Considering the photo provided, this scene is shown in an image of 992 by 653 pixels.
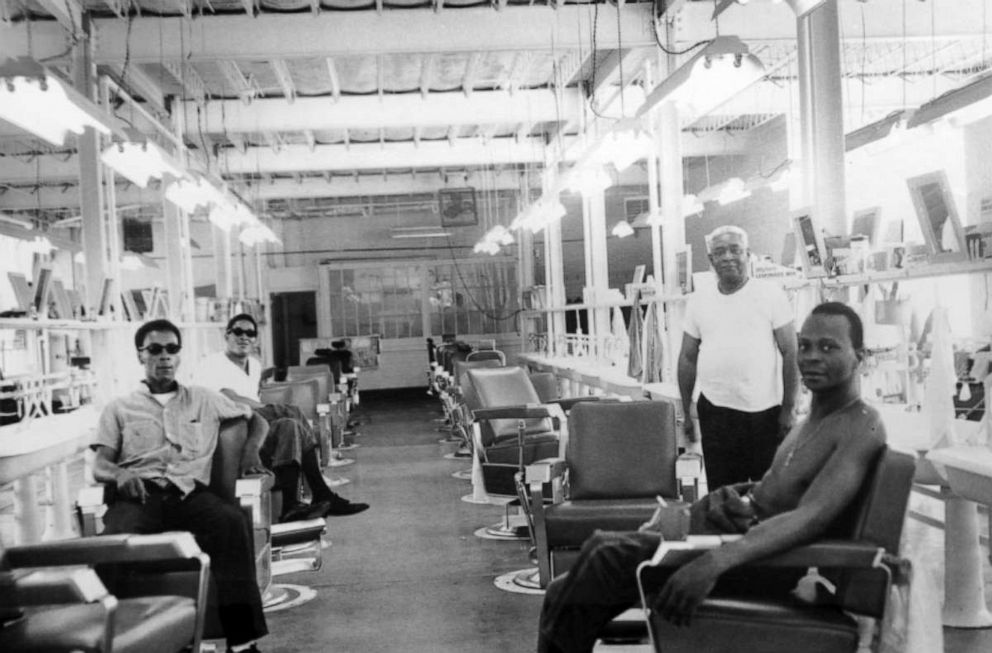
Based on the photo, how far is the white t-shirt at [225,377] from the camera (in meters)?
6.01

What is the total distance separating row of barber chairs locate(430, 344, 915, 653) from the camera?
97.3 inches

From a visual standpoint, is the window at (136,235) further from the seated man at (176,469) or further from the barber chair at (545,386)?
the seated man at (176,469)

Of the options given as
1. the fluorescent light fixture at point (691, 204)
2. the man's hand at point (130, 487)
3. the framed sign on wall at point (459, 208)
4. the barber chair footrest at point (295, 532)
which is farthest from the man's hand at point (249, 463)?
the framed sign on wall at point (459, 208)

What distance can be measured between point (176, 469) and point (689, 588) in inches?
85.9

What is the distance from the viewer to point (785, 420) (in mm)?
4246

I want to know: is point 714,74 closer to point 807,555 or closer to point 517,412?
point 517,412

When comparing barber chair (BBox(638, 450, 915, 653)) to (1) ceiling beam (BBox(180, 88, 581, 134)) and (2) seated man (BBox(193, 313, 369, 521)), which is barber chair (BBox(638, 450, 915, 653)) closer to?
(2) seated man (BBox(193, 313, 369, 521))

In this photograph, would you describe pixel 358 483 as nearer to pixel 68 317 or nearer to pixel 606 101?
pixel 68 317

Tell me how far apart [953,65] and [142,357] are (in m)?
10.5

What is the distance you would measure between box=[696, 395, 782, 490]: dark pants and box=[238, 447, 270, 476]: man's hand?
5.93ft

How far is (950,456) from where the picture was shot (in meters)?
3.33

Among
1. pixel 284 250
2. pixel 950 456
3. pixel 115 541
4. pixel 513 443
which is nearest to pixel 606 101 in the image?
pixel 513 443

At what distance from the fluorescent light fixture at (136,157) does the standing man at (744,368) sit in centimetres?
357

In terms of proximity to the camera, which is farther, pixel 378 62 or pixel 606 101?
pixel 606 101
